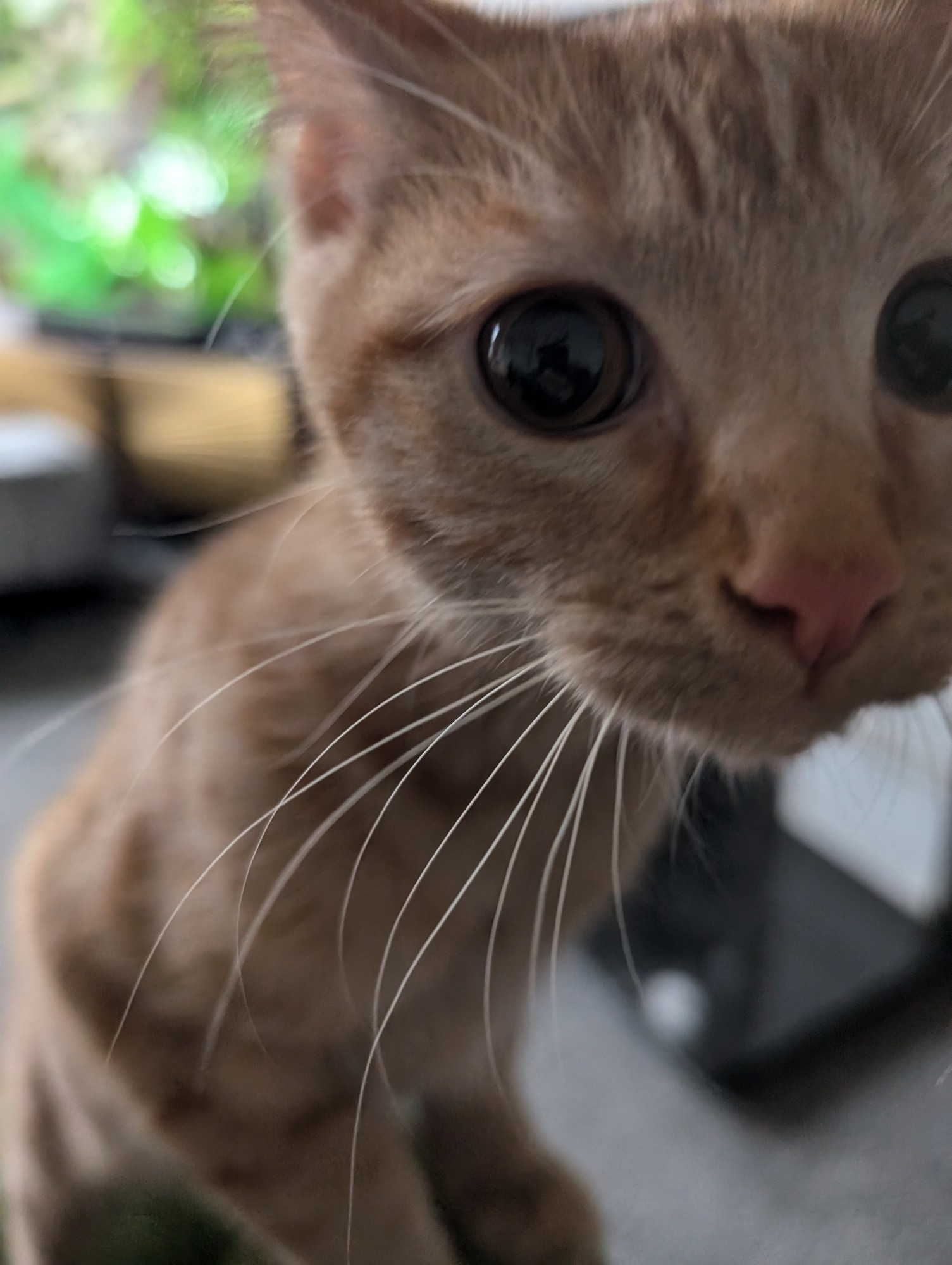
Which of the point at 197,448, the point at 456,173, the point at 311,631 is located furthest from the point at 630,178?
the point at 197,448

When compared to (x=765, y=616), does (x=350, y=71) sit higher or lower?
higher

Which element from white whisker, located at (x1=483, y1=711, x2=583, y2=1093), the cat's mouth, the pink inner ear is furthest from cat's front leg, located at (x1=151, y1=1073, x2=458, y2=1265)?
the pink inner ear

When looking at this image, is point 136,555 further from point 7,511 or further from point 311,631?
point 311,631

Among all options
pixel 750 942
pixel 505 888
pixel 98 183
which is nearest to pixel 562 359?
pixel 505 888

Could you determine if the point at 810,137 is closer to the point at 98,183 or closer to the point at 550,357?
the point at 550,357

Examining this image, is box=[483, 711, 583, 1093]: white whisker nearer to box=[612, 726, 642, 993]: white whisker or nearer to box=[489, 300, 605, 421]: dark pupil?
box=[612, 726, 642, 993]: white whisker

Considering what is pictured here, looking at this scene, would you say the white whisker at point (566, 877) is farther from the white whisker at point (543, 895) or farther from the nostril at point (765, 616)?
the nostril at point (765, 616)

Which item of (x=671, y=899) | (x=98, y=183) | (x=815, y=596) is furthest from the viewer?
(x=98, y=183)
